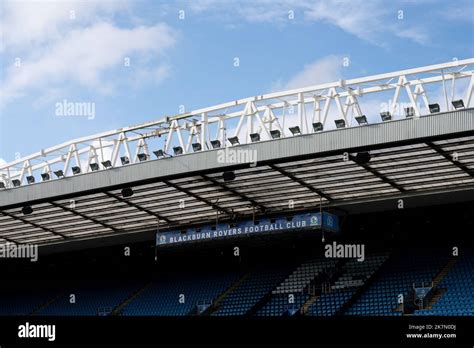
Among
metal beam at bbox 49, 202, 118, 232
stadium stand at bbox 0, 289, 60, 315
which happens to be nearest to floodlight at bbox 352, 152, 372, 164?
metal beam at bbox 49, 202, 118, 232

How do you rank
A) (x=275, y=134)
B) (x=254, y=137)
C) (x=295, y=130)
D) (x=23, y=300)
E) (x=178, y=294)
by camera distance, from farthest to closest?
(x=23, y=300)
(x=178, y=294)
(x=254, y=137)
(x=275, y=134)
(x=295, y=130)

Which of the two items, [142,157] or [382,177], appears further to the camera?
[142,157]

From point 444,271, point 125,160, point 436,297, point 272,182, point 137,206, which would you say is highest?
point 125,160

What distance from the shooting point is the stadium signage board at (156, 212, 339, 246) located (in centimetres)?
3722

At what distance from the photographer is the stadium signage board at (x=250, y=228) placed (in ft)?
122

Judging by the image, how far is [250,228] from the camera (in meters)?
39.0

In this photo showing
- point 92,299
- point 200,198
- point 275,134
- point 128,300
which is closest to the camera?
point 275,134

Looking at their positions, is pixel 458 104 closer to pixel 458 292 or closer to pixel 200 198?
pixel 458 292

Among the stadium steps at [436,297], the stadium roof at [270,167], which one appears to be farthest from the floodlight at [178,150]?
the stadium steps at [436,297]

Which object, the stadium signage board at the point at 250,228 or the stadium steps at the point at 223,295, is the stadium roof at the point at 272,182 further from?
the stadium steps at the point at 223,295

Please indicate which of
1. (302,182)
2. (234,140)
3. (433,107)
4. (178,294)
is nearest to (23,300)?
(178,294)

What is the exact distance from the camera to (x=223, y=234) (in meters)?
39.7

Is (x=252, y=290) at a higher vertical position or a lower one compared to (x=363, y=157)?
lower

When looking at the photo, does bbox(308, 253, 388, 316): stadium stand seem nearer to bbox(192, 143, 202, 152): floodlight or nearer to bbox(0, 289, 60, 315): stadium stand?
bbox(192, 143, 202, 152): floodlight
